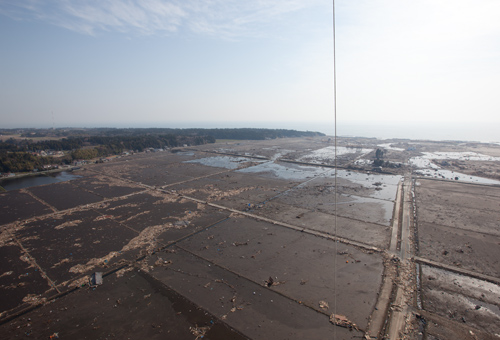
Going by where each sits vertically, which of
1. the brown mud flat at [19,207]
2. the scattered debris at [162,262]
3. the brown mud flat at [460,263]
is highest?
the brown mud flat at [19,207]

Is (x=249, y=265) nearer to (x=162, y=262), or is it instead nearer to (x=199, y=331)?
(x=199, y=331)

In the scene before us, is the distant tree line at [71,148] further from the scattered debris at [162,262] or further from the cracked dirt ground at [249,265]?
the scattered debris at [162,262]

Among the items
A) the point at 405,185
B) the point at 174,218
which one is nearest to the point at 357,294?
the point at 174,218

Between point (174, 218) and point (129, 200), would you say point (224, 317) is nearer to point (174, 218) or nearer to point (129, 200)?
point (174, 218)

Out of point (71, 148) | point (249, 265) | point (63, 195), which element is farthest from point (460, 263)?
point (71, 148)

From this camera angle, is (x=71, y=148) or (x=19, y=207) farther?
(x=71, y=148)

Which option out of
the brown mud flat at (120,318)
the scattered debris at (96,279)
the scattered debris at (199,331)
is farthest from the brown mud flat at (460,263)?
the scattered debris at (96,279)

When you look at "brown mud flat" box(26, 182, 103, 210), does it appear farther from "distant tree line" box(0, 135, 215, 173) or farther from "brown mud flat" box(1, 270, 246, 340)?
"distant tree line" box(0, 135, 215, 173)

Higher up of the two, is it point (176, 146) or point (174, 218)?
point (176, 146)
